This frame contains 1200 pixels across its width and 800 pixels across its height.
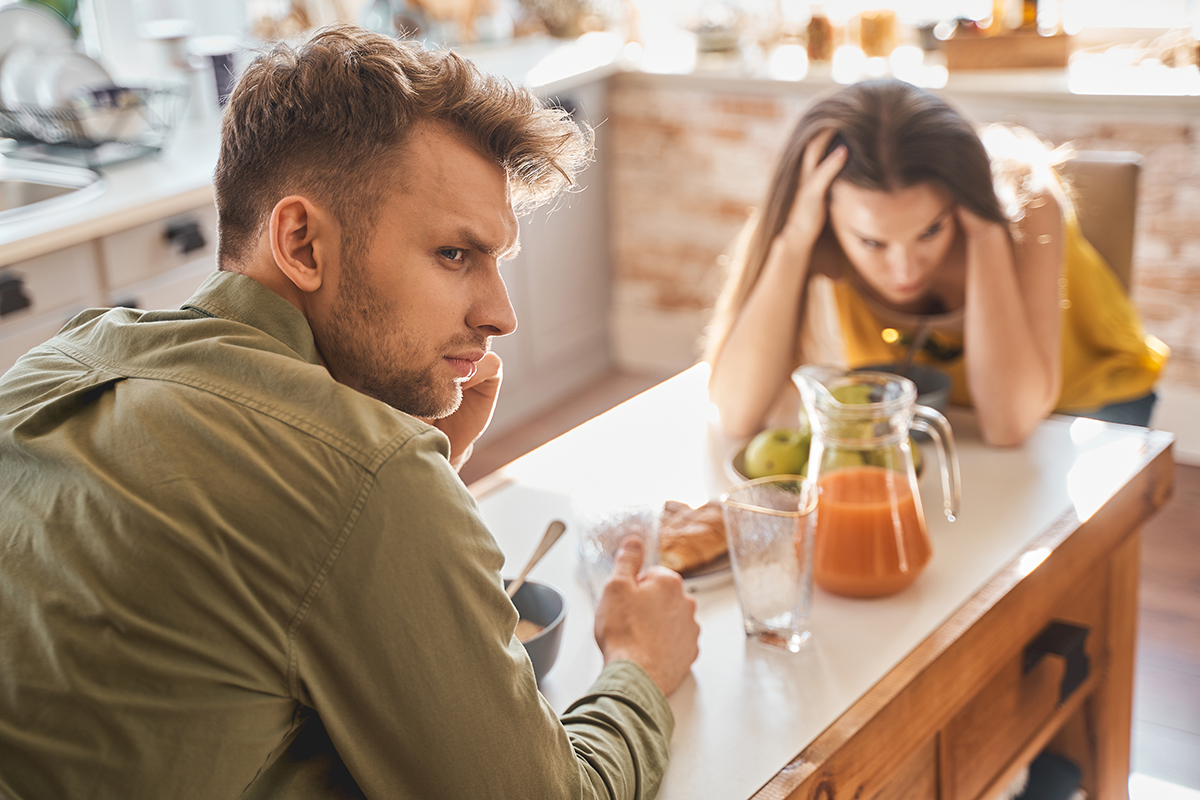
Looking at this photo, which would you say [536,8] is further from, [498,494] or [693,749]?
[693,749]

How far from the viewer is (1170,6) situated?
335cm

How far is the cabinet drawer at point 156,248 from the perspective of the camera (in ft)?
7.16

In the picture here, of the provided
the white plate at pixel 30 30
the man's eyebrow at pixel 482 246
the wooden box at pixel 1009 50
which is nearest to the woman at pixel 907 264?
the man's eyebrow at pixel 482 246

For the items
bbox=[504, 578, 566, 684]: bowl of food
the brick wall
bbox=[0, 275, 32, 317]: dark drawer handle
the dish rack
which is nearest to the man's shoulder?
bbox=[504, 578, 566, 684]: bowl of food

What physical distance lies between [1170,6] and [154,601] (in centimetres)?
355

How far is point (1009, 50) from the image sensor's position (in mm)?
3271

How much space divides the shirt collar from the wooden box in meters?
2.95

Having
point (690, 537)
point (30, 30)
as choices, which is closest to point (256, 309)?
point (690, 537)

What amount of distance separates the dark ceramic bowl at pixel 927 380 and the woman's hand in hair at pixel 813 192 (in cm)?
23

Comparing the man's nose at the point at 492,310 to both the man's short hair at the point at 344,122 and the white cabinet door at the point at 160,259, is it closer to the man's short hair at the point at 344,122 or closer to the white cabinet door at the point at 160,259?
the man's short hair at the point at 344,122

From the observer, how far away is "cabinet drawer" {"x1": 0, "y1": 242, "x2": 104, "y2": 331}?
77.3 inches

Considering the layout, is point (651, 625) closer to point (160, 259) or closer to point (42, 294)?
point (42, 294)

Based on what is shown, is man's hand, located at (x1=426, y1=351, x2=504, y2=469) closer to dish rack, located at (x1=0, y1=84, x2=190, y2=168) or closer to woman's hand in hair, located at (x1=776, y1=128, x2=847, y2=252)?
A: woman's hand in hair, located at (x1=776, y1=128, x2=847, y2=252)

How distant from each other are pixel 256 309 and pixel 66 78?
2.18 metres
